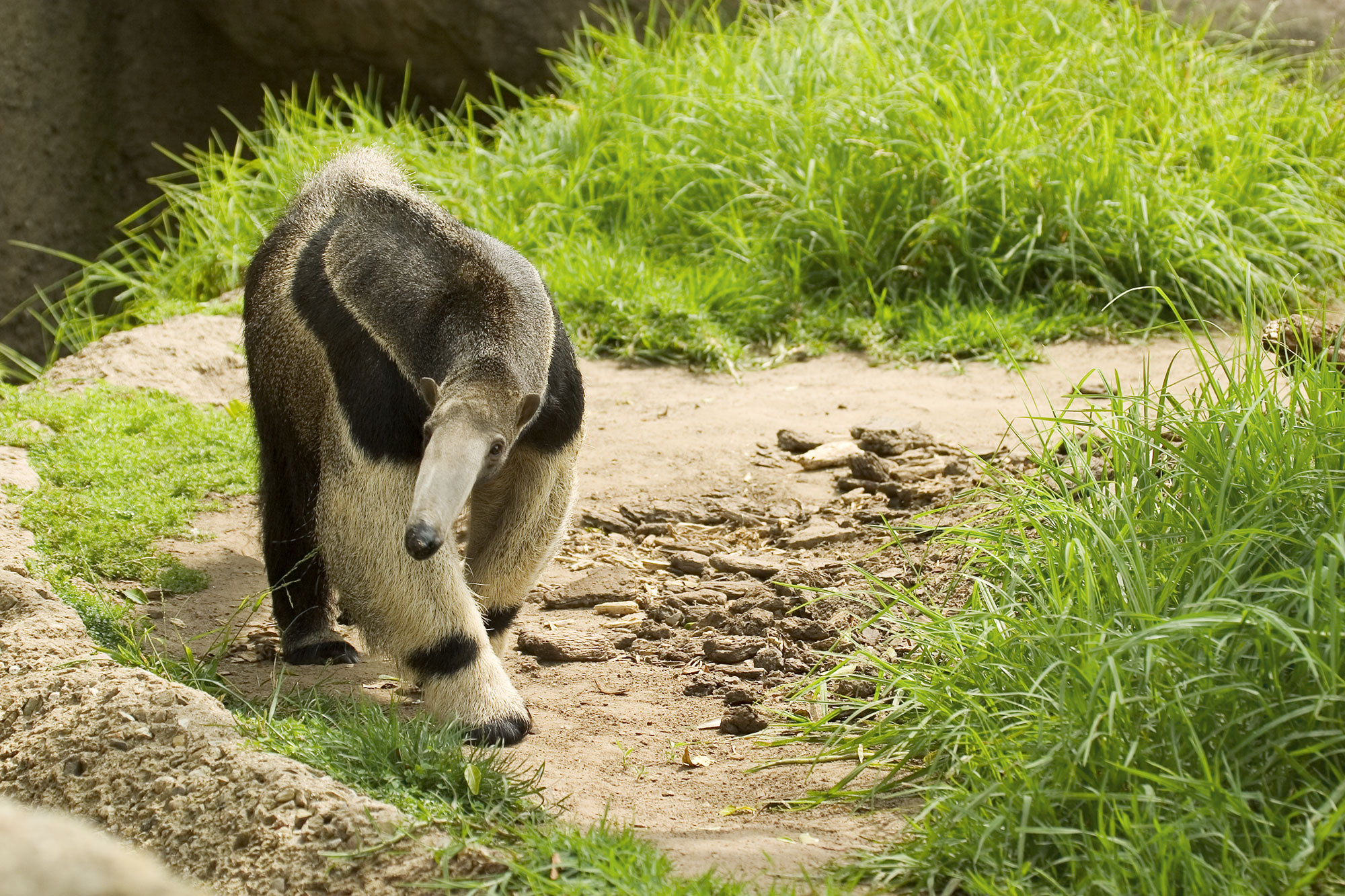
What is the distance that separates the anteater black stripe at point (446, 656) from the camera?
3.44 meters

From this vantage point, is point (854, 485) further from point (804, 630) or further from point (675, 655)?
point (675, 655)

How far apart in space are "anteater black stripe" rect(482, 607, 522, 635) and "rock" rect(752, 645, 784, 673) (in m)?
0.77

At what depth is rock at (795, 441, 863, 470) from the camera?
17.9 feet

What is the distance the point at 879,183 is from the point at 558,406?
4304 mm

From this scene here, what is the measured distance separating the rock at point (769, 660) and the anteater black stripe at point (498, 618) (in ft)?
2.53

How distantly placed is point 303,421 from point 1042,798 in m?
2.46

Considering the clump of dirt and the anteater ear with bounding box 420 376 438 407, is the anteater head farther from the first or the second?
the clump of dirt

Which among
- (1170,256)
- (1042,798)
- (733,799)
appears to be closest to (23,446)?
(733,799)

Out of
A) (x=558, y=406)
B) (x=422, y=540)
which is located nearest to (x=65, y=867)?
(x=422, y=540)

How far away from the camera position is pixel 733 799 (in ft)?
10.1

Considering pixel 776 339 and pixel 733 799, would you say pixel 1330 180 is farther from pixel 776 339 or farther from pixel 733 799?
pixel 733 799

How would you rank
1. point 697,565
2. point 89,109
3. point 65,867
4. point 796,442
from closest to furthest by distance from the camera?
point 65,867 < point 697,565 < point 796,442 < point 89,109

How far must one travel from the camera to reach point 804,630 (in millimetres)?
3963

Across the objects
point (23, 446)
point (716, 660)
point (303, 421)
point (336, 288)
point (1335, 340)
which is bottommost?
point (23, 446)
